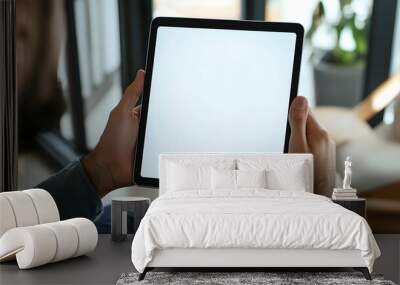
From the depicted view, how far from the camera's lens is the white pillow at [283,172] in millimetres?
6309

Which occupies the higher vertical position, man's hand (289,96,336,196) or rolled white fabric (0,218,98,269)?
man's hand (289,96,336,196)

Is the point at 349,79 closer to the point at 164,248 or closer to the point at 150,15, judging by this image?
the point at 150,15

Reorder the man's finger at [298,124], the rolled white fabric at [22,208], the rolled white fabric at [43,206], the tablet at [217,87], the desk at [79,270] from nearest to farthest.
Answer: the desk at [79,270], the rolled white fabric at [22,208], the rolled white fabric at [43,206], the tablet at [217,87], the man's finger at [298,124]

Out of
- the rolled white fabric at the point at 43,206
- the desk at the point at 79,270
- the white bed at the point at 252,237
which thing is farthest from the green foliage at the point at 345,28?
the rolled white fabric at the point at 43,206

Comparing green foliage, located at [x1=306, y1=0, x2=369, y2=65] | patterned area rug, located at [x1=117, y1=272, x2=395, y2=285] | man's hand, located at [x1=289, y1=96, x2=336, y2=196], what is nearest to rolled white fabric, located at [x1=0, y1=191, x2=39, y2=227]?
patterned area rug, located at [x1=117, y1=272, x2=395, y2=285]

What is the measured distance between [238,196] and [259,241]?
76cm

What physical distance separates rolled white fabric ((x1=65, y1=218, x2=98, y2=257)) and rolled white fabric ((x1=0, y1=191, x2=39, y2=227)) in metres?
0.25

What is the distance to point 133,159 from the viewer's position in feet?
23.2

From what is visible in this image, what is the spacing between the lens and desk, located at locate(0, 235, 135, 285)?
16.7 feet

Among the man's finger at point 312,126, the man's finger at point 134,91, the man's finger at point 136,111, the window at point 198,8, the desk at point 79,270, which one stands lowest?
the desk at point 79,270

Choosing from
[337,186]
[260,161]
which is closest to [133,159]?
[260,161]

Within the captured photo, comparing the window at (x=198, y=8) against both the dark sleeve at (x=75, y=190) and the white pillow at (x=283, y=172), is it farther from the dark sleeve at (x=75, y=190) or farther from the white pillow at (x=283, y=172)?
the dark sleeve at (x=75, y=190)

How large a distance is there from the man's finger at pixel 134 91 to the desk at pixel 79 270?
1.45 m

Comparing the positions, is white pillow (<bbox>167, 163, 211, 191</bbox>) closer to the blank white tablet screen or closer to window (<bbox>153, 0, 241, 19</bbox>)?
the blank white tablet screen
